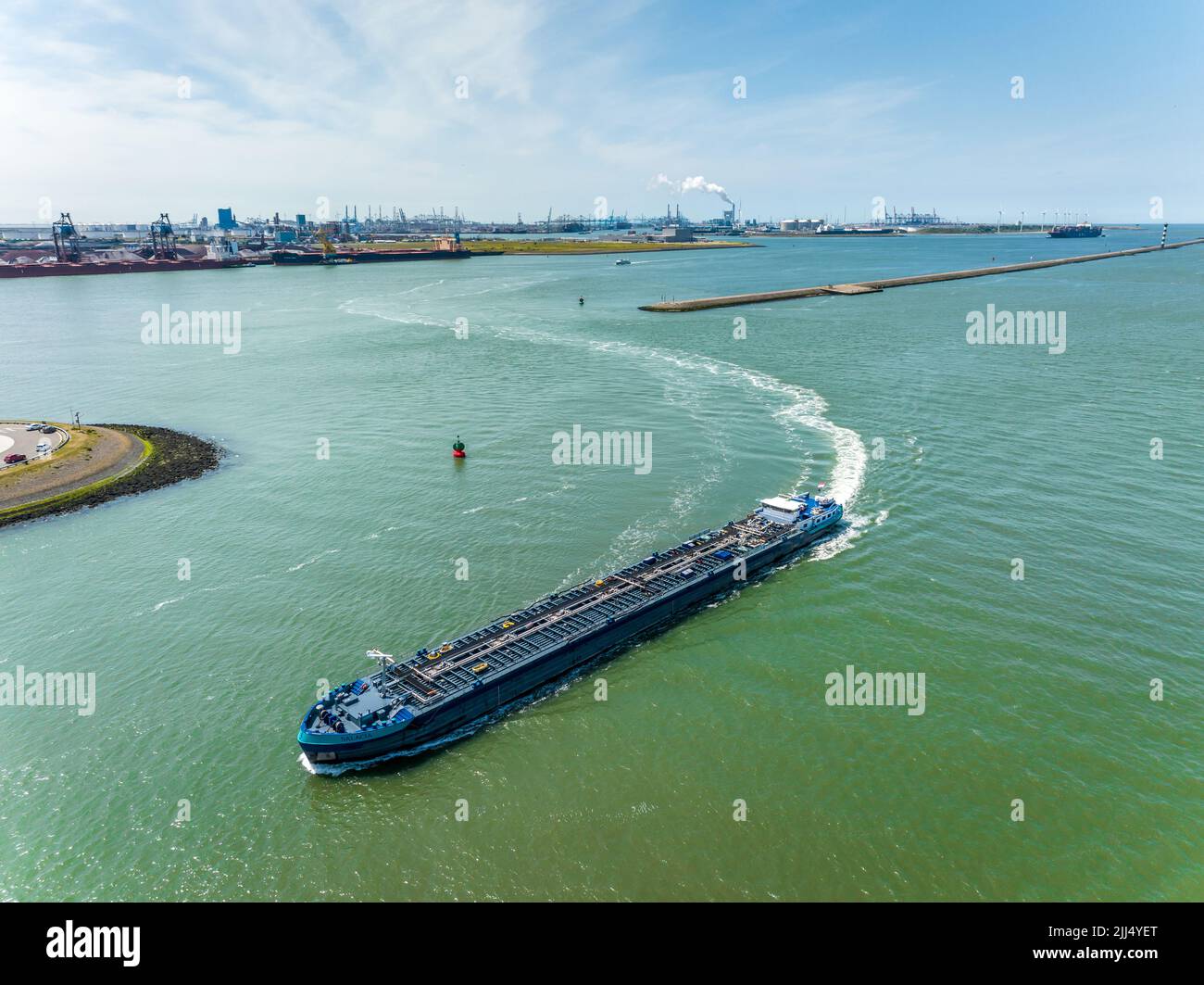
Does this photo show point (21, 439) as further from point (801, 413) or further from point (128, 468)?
point (801, 413)

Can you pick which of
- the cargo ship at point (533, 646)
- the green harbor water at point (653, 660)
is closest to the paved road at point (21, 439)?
the green harbor water at point (653, 660)

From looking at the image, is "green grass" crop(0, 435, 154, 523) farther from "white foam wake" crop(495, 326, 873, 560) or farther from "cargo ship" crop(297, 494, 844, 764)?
"white foam wake" crop(495, 326, 873, 560)

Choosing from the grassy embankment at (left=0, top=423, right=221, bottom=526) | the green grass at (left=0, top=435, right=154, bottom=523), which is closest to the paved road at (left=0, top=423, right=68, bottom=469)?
the grassy embankment at (left=0, top=423, right=221, bottom=526)

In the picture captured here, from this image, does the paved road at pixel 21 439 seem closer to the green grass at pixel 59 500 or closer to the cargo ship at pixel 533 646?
the green grass at pixel 59 500

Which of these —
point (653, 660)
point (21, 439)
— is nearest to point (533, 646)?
point (653, 660)
